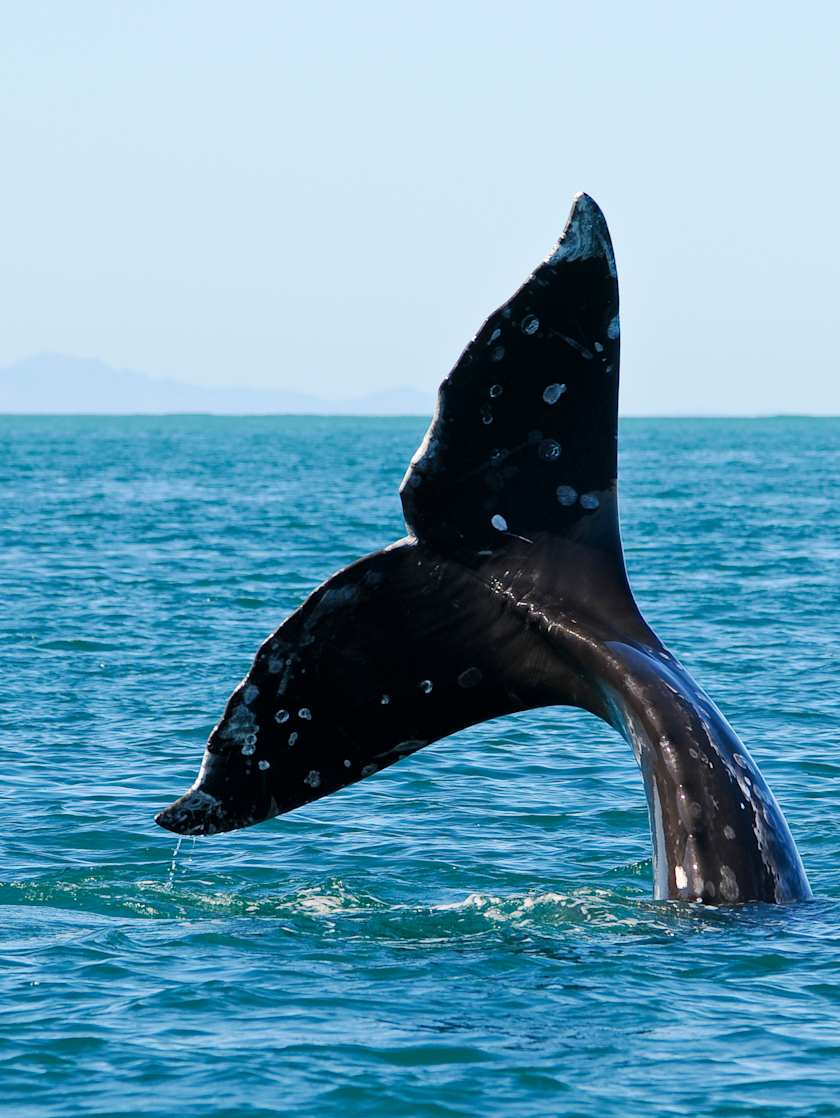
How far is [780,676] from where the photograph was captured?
78.3 feet

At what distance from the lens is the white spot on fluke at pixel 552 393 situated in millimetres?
9703

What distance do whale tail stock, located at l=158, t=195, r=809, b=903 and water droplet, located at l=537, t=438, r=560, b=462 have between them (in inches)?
0.5

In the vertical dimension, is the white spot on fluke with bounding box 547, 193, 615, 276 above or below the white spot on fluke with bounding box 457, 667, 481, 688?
above

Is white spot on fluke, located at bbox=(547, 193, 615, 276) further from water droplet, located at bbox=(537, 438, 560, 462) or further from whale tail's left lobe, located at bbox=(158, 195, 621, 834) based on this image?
water droplet, located at bbox=(537, 438, 560, 462)

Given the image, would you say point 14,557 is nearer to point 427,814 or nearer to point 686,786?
point 427,814

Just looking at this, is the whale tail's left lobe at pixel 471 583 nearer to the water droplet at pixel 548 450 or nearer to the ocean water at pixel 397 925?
the water droplet at pixel 548 450

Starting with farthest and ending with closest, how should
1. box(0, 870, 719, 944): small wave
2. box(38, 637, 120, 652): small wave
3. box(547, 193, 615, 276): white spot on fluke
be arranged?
1. box(38, 637, 120, 652): small wave
2. box(0, 870, 719, 944): small wave
3. box(547, 193, 615, 276): white spot on fluke

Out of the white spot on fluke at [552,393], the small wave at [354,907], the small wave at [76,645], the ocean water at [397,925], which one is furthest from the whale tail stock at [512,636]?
the small wave at [76,645]

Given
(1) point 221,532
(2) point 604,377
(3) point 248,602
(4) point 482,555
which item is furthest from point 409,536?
(1) point 221,532

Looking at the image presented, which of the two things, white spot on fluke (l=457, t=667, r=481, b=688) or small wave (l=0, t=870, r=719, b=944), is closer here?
white spot on fluke (l=457, t=667, r=481, b=688)

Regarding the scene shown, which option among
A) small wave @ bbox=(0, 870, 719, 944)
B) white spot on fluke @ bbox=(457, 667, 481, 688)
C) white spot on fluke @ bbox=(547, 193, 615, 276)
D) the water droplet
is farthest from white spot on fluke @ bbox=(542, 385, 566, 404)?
small wave @ bbox=(0, 870, 719, 944)

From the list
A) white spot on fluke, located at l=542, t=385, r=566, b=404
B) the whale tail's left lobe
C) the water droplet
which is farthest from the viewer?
the water droplet

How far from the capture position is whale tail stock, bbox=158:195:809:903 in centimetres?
958

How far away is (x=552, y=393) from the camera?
31.9 ft
